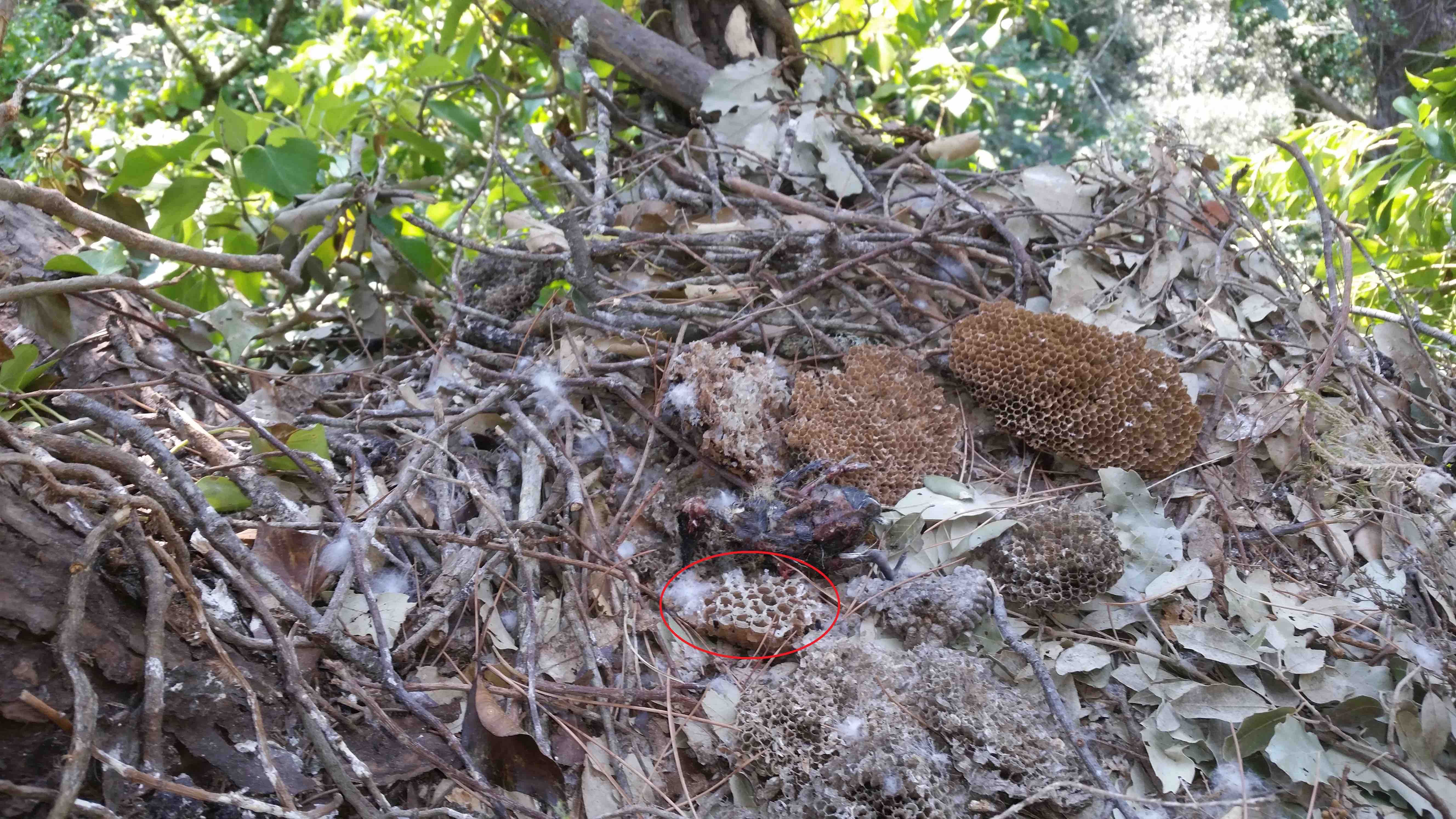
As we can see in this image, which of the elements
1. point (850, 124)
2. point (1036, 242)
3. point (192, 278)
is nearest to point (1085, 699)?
point (1036, 242)

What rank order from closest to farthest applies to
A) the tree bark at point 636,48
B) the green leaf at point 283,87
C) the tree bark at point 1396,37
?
the green leaf at point 283,87 < the tree bark at point 636,48 < the tree bark at point 1396,37

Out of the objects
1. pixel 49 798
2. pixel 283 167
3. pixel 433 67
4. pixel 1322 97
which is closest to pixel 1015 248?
pixel 433 67

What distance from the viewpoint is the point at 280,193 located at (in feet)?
6.91

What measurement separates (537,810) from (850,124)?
211cm

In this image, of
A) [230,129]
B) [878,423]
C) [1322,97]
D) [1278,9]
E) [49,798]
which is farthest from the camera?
[1278,9]

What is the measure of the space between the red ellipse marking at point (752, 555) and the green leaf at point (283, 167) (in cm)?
138

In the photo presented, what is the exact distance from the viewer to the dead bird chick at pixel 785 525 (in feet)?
5.10

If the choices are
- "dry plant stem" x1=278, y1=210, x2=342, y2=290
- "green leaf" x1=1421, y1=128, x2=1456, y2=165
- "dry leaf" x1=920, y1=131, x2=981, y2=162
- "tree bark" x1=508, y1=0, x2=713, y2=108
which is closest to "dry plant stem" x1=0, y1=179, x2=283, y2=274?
"dry plant stem" x1=278, y1=210, x2=342, y2=290

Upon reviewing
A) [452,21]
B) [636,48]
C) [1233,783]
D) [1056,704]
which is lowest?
[1233,783]

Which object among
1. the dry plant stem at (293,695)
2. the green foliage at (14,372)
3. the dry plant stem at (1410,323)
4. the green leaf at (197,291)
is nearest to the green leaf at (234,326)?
the green leaf at (197,291)

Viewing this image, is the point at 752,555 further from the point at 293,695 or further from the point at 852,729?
the point at 293,695

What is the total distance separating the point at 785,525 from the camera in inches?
61.5

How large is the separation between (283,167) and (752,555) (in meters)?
1.51

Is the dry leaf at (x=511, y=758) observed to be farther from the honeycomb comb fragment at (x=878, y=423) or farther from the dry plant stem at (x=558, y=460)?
the honeycomb comb fragment at (x=878, y=423)
